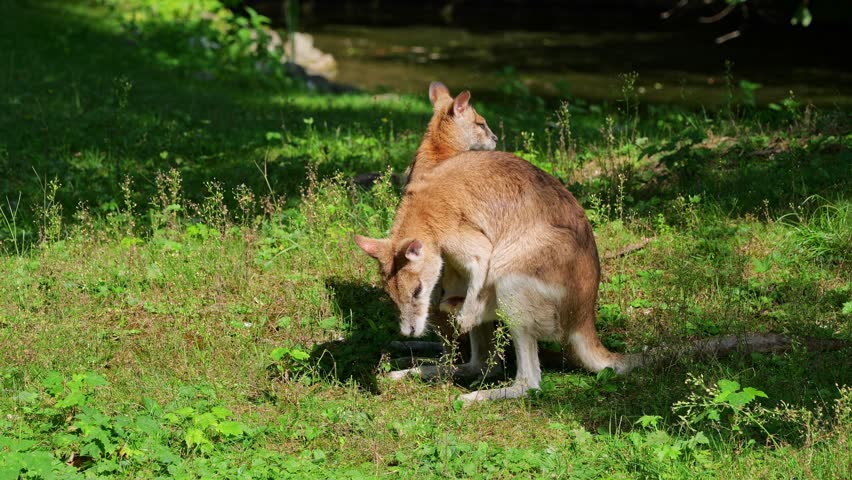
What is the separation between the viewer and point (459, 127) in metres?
7.74

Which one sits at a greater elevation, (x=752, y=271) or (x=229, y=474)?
(x=752, y=271)

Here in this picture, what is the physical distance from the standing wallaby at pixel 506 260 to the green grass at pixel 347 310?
1.00ft

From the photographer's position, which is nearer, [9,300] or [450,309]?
[450,309]

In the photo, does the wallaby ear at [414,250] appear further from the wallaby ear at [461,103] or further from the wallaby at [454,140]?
the wallaby ear at [461,103]

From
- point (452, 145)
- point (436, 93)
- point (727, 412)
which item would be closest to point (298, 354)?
point (727, 412)

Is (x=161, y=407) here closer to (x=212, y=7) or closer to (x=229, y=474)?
(x=229, y=474)

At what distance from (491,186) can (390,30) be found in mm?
18832

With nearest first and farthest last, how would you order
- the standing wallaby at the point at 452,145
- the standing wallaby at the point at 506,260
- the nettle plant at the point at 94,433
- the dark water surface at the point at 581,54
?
the nettle plant at the point at 94,433, the standing wallaby at the point at 506,260, the standing wallaby at the point at 452,145, the dark water surface at the point at 581,54

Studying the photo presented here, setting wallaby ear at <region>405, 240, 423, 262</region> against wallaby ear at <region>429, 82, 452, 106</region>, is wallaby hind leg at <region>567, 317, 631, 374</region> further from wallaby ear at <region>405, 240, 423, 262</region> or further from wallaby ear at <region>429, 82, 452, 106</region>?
wallaby ear at <region>429, 82, 452, 106</region>

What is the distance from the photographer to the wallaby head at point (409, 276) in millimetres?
5575

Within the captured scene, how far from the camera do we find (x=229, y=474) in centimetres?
462

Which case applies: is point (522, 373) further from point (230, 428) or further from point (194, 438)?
point (194, 438)

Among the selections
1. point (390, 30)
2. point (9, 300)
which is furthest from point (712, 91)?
point (9, 300)

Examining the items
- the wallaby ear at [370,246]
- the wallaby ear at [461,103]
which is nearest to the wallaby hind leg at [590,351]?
the wallaby ear at [370,246]
